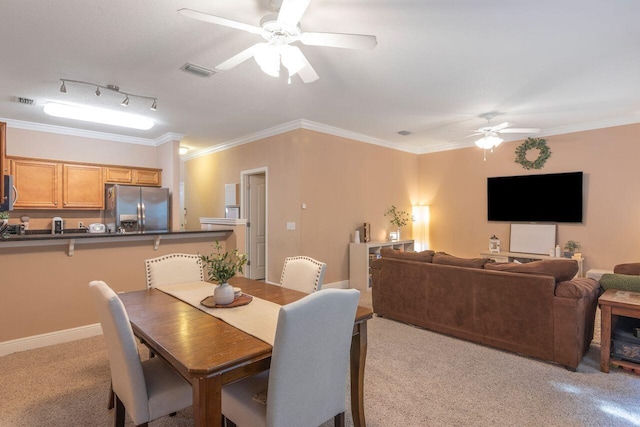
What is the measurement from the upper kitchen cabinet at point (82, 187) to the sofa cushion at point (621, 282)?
671 cm

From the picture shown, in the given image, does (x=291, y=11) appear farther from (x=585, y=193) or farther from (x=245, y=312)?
(x=585, y=193)

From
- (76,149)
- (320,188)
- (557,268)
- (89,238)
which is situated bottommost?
(557,268)

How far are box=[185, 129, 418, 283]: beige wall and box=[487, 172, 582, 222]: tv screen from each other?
5.58 feet

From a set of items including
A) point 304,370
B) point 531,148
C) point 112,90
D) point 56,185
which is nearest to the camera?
point 304,370

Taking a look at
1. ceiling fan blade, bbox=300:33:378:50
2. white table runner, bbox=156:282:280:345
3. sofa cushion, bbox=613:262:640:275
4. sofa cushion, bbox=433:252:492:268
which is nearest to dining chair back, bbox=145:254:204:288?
white table runner, bbox=156:282:280:345

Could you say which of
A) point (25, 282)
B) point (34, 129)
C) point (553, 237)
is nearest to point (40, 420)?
point (25, 282)

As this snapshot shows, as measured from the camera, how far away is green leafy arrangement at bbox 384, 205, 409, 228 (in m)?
6.51

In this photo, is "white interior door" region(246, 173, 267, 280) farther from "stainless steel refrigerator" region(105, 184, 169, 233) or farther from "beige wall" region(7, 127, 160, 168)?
"beige wall" region(7, 127, 160, 168)

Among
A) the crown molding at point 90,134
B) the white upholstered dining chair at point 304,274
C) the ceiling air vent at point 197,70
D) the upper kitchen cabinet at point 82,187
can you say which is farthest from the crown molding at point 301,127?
the white upholstered dining chair at point 304,274

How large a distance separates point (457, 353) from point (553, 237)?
365cm

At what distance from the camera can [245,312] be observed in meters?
1.96

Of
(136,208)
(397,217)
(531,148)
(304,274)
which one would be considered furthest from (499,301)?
(136,208)

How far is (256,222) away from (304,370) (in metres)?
4.98

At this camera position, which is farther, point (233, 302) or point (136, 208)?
point (136, 208)
